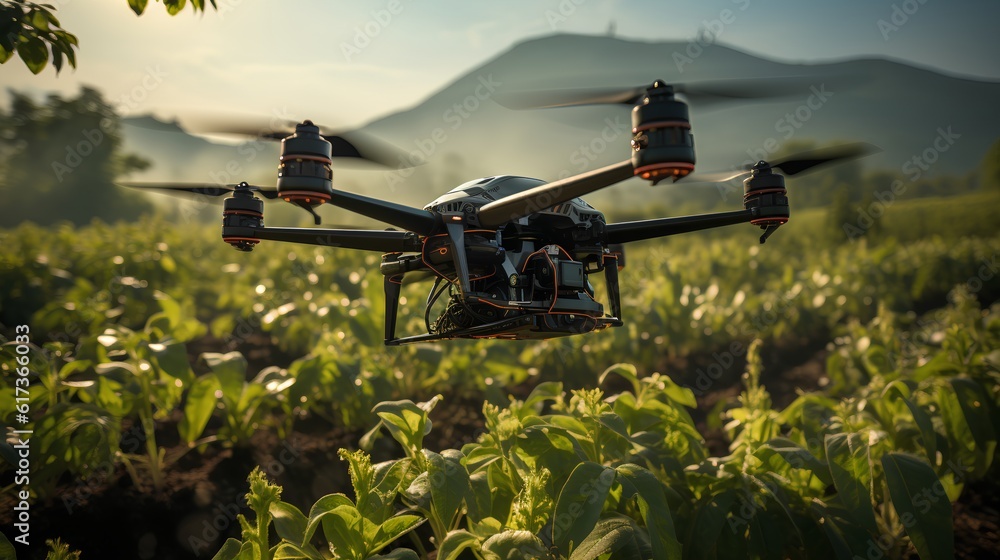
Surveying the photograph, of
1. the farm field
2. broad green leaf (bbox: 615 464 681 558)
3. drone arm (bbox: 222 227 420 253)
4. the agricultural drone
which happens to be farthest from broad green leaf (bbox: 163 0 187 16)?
broad green leaf (bbox: 615 464 681 558)

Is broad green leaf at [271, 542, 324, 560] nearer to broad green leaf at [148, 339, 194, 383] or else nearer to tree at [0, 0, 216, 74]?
broad green leaf at [148, 339, 194, 383]

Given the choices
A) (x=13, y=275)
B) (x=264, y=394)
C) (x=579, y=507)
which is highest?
(x=13, y=275)

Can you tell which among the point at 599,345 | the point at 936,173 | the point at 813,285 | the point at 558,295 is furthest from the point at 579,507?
the point at 936,173

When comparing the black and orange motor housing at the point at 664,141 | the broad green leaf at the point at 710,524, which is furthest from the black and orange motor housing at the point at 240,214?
the broad green leaf at the point at 710,524

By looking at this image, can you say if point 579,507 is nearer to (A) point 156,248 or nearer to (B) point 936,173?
(A) point 156,248

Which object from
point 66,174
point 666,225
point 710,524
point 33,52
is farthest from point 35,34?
point 66,174

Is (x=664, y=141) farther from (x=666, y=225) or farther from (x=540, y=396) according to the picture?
(x=540, y=396)
